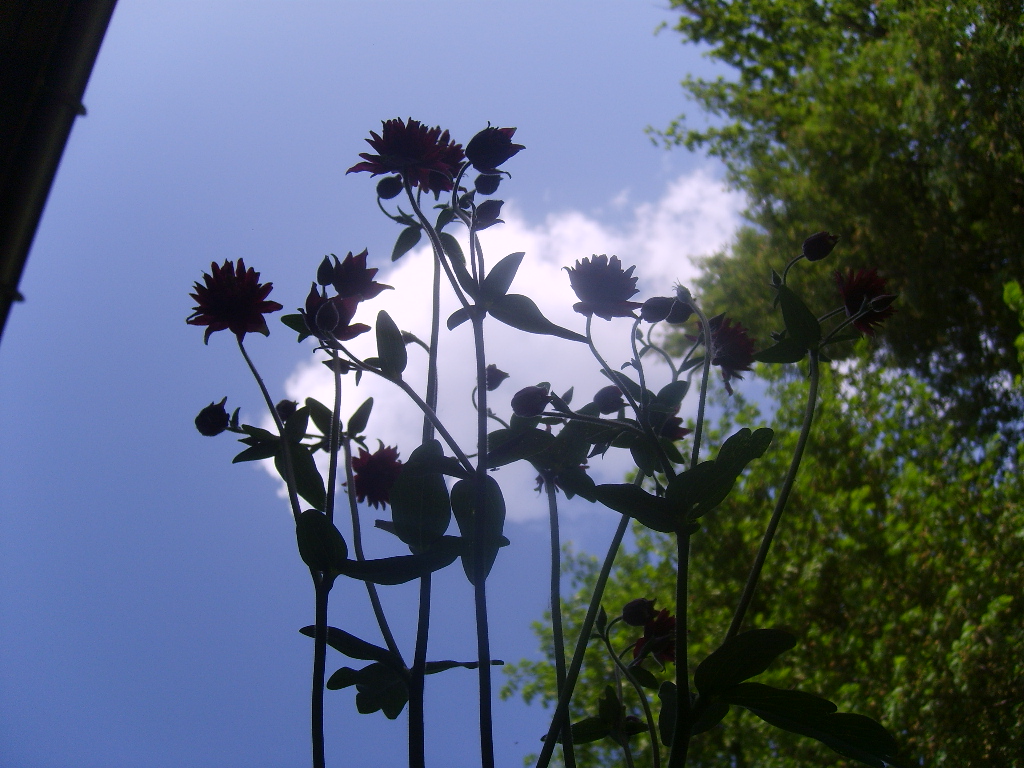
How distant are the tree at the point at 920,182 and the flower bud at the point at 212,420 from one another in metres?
4.99

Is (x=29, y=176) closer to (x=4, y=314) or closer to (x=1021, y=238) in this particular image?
(x=4, y=314)

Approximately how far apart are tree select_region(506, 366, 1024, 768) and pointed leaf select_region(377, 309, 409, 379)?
206 cm

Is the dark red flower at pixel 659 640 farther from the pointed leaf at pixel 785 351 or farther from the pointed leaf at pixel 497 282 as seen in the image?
the pointed leaf at pixel 497 282

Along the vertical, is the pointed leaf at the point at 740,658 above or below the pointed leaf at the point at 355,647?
below

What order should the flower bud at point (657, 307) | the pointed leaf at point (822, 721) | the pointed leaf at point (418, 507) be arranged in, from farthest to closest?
1. the flower bud at point (657, 307)
2. the pointed leaf at point (418, 507)
3. the pointed leaf at point (822, 721)

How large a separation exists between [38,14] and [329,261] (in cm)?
60

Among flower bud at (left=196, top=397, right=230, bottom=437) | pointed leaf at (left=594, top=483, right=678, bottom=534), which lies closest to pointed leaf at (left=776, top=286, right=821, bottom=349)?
pointed leaf at (left=594, top=483, right=678, bottom=534)

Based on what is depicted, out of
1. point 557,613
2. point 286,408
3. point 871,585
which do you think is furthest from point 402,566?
point 871,585

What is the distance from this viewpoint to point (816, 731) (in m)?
0.49

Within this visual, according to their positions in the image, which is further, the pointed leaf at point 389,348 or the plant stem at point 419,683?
the pointed leaf at point 389,348

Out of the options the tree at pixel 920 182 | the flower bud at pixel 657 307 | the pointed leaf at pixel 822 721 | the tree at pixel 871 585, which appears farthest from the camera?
the tree at pixel 920 182

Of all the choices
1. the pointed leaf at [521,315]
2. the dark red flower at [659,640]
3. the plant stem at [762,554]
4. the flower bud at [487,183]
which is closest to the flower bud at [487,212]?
the flower bud at [487,183]

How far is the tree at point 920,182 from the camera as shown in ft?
14.5

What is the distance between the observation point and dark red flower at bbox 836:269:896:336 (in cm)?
72
